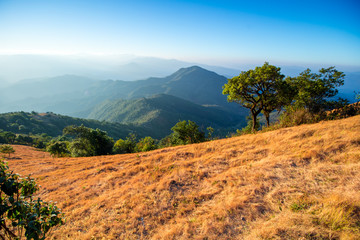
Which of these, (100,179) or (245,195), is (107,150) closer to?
(100,179)

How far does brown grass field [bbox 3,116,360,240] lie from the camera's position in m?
4.58

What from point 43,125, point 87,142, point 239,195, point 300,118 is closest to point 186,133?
point 87,142

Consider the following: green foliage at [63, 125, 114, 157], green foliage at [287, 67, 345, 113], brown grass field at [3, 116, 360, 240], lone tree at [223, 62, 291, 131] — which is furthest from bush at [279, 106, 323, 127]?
green foliage at [63, 125, 114, 157]

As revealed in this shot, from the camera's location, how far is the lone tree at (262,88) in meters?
18.9

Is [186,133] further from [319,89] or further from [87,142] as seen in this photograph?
[319,89]

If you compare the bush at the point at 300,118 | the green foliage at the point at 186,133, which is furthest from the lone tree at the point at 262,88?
the green foliage at the point at 186,133

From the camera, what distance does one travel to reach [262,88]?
20.4 m

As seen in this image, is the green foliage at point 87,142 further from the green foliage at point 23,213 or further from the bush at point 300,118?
the bush at point 300,118

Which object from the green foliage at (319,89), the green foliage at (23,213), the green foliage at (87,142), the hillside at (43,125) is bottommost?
the hillside at (43,125)

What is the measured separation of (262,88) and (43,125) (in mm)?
171594

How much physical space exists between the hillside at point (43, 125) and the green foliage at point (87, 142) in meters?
99.1

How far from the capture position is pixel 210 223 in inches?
208

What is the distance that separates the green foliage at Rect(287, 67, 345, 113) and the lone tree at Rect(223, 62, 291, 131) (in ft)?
6.32

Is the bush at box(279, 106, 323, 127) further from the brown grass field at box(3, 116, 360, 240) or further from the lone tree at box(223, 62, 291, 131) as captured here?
the brown grass field at box(3, 116, 360, 240)
